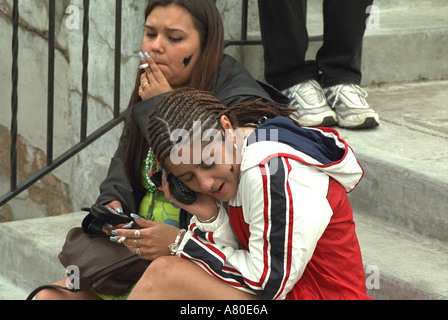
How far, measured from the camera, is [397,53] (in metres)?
3.81

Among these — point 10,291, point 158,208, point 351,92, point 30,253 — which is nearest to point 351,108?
point 351,92

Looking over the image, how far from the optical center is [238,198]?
6.93ft

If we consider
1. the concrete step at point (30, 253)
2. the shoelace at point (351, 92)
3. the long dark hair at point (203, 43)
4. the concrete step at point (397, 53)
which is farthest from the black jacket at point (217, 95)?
the concrete step at point (397, 53)

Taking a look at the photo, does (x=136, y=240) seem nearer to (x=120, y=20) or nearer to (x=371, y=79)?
(x=120, y=20)

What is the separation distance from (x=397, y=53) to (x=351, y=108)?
710 millimetres

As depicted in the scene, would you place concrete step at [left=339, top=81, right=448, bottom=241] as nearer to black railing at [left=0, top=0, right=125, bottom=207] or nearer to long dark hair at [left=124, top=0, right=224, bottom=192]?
long dark hair at [left=124, top=0, right=224, bottom=192]

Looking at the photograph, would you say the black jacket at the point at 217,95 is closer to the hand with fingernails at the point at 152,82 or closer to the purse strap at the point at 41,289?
the hand with fingernails at the point at 152,82

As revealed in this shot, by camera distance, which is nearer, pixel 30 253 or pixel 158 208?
pixel 158 208

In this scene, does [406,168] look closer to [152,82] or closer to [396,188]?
[396,188]

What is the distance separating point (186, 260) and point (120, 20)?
55.6 inches

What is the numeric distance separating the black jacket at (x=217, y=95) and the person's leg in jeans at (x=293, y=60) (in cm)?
63

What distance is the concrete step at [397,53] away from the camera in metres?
3.72

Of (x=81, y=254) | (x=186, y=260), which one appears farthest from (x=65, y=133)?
(x=186, y=260)

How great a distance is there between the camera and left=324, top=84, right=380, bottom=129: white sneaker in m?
3.24
